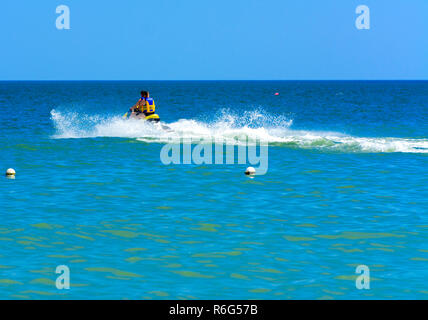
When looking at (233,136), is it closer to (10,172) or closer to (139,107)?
(139,107)

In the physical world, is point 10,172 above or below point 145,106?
below

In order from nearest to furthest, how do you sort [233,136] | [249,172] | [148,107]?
1. [249,172]
2. [148,107]
3. [233,136]

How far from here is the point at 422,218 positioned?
47.0ft

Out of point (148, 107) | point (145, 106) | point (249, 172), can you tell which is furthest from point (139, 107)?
point (249, 172)

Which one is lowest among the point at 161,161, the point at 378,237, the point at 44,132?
the point at 378,237

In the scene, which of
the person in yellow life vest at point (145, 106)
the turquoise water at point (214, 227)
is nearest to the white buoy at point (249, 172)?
the turquoise water at point (214, 227)

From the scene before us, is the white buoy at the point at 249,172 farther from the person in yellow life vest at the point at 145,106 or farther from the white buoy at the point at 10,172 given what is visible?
the person in yellow life vest at the point at 145,106

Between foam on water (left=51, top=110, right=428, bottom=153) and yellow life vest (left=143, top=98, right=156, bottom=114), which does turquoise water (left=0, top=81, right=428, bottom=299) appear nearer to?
foam on water (left=51, top=110, right=428, bottom=153)

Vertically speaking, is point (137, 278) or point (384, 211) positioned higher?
point (384, 211)

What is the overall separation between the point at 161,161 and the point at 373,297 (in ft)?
49.3

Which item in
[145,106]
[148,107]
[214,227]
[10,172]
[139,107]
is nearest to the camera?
[214,227]

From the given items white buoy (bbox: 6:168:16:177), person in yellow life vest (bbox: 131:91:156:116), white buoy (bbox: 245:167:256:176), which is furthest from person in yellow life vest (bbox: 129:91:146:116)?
white buoy (bbox: 245:167:256:176)

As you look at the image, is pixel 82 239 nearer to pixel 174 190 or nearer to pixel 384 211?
pixel 174 190
